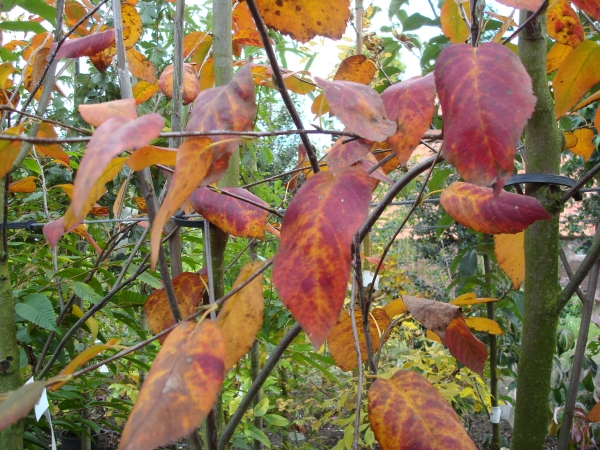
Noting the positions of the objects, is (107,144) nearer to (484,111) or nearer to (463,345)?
(484,111)

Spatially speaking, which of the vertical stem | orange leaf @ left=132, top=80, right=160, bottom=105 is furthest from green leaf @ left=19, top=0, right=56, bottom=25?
the vertical stem

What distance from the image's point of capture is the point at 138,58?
0.77 m

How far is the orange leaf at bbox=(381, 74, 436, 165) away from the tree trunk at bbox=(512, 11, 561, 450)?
11.6 inches

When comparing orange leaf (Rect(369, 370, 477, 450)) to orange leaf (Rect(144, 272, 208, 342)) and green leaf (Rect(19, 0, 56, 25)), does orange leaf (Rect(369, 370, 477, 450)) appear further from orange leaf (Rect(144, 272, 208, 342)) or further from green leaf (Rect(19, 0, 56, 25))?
green leaf (Rect(19, 0, 56, 25))

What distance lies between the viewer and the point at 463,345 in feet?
1.83

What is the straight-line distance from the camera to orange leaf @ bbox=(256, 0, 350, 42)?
395 mm

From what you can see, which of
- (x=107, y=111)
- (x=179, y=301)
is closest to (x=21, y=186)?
(x=179, y=301)

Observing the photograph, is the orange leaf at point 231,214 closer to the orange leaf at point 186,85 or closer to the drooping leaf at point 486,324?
the orange leaf at point 186,85

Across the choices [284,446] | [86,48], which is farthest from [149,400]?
[284,446]

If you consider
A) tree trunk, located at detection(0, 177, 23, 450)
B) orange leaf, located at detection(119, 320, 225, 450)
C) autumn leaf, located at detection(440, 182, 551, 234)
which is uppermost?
autumn leaf, located at detection(440, 182, 551, 234)

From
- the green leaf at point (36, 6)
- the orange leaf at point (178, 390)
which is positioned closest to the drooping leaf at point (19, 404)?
the orange leaf at point (178, 390)

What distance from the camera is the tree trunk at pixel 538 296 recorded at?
0.57 meters

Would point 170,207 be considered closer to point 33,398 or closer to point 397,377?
point 33,398

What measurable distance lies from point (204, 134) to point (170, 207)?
0.05m
